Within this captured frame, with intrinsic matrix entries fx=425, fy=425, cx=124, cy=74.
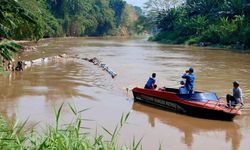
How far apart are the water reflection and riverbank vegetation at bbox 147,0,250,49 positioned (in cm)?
3825

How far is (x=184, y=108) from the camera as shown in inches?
589

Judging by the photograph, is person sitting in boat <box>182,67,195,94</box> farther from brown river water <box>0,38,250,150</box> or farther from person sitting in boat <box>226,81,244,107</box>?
person sitting in boat <box>226,81,244,107</box>

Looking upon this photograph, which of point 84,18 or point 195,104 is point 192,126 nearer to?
point 195,104

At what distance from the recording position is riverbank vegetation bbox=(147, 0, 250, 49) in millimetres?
56031

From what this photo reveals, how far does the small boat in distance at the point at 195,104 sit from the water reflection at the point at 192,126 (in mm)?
215

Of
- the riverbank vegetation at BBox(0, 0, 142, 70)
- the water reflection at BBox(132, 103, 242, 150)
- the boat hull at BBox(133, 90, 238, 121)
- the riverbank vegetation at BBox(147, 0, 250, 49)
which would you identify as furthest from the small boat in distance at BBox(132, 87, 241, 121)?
the riverbank vegetation at BBox(147, 0, 250, 49)

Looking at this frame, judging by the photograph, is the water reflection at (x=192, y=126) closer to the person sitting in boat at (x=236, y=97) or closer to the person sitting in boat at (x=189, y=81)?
the person sitting in boat at (x=236, y=97)

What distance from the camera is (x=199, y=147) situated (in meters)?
11.3

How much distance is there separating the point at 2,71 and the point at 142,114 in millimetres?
9387

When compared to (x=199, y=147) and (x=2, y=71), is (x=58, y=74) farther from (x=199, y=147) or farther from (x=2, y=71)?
(x=2, y=71)

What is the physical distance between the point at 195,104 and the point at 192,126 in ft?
3.68

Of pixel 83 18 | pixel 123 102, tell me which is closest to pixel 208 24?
pixel 83 18

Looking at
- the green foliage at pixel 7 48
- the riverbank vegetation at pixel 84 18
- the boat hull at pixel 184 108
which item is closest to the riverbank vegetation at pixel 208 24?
the riverbank vegetation at pixel 84 18

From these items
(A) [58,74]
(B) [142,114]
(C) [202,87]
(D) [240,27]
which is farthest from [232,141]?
(D) [240,27]
